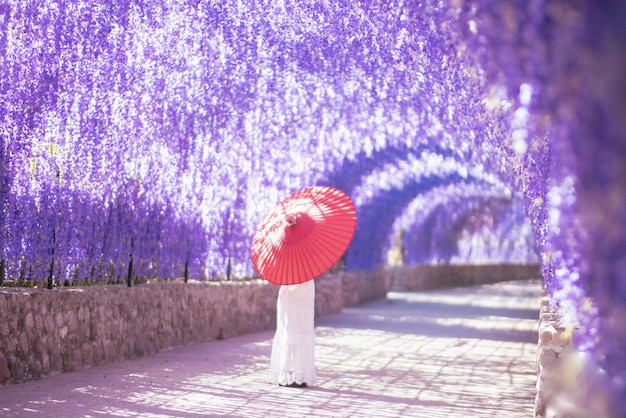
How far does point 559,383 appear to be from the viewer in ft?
7.64

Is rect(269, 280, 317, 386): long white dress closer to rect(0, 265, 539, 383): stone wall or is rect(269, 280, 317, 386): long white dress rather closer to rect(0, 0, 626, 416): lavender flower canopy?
rect(0, 265, 539, 383): stone wall

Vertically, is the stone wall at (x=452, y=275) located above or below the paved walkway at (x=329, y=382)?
above

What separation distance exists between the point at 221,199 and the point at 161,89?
303cm

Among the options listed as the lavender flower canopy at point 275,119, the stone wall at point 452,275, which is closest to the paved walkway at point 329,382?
the lavender flower canopy at point 275,119

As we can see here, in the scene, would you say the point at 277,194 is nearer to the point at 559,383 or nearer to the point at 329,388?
the point at 329,388

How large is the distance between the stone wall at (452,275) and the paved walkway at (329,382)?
41.5ft

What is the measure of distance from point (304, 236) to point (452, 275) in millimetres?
22896

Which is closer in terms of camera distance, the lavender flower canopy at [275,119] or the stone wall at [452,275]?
the lavender flower canopy at [275,119]

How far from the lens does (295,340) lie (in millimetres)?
7016

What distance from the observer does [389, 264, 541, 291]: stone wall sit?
25.4 m

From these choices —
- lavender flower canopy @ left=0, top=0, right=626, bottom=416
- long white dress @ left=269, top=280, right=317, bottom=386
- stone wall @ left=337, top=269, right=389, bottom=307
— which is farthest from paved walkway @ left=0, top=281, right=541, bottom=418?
stone wall @ left=337, top=269, right=389, bottom=307

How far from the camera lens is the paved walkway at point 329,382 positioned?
5.86 m

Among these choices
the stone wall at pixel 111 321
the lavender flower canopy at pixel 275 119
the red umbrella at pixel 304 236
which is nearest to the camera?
the lavender flower canopy at pixel 275 119

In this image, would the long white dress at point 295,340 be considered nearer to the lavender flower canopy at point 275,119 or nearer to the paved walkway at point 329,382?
the paved walkway at point 329,382
